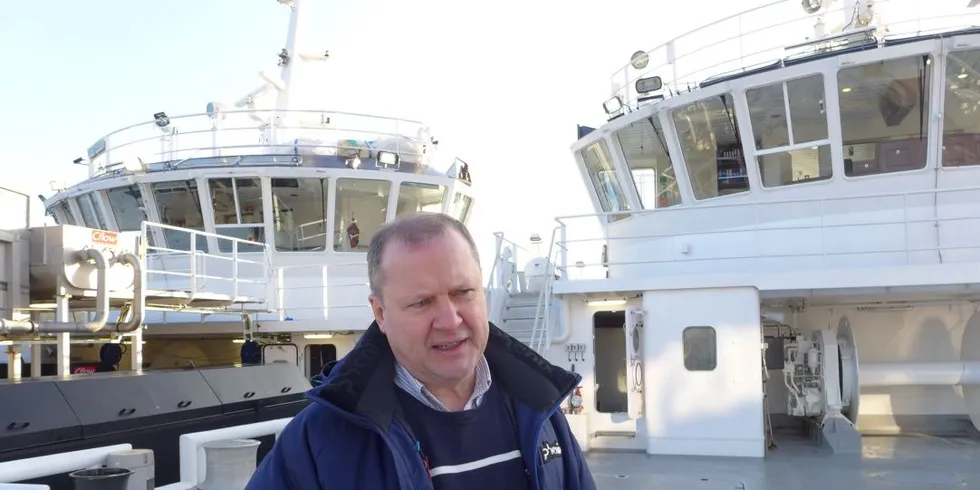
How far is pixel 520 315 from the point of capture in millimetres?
11852

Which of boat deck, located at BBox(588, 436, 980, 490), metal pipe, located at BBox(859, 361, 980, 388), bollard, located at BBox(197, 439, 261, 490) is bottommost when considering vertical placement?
boat deck, located at BBox(588, 436, 980, 490)

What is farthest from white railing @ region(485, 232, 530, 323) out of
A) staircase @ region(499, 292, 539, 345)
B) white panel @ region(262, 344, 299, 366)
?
white panel @ region(262, 344, 299, 366)

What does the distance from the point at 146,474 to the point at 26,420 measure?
1.75m

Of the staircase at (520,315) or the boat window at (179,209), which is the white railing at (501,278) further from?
the boat window at (179,209)

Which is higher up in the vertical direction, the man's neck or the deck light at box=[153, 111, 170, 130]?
the deck light at box=[153, 111, 170, 130]

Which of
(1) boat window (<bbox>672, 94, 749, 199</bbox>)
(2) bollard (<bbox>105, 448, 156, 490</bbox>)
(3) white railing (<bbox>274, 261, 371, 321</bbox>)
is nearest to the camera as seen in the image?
(2) bollard (<bbox>105, 448, 156, 490</bbox>)

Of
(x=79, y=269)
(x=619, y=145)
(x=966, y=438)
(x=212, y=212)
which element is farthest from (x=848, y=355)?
(x=212, y=212)

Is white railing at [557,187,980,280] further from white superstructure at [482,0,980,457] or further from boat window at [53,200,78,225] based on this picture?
boat window at [53,200,78,225]

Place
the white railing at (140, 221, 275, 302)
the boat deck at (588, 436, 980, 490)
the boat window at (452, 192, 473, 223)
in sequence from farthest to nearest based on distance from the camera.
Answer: the boat window at (452, 192, 473, 223) → the white railing at (140, 221, 275, 302) → the boat deck at (588, 436, 980, 490)

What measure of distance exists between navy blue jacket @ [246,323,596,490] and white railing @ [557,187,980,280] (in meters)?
7.10

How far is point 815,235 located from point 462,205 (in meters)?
8.44

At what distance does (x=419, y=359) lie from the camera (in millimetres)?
1814

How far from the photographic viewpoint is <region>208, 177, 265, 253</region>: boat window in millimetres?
14438

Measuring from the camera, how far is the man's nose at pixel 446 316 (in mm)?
1767
